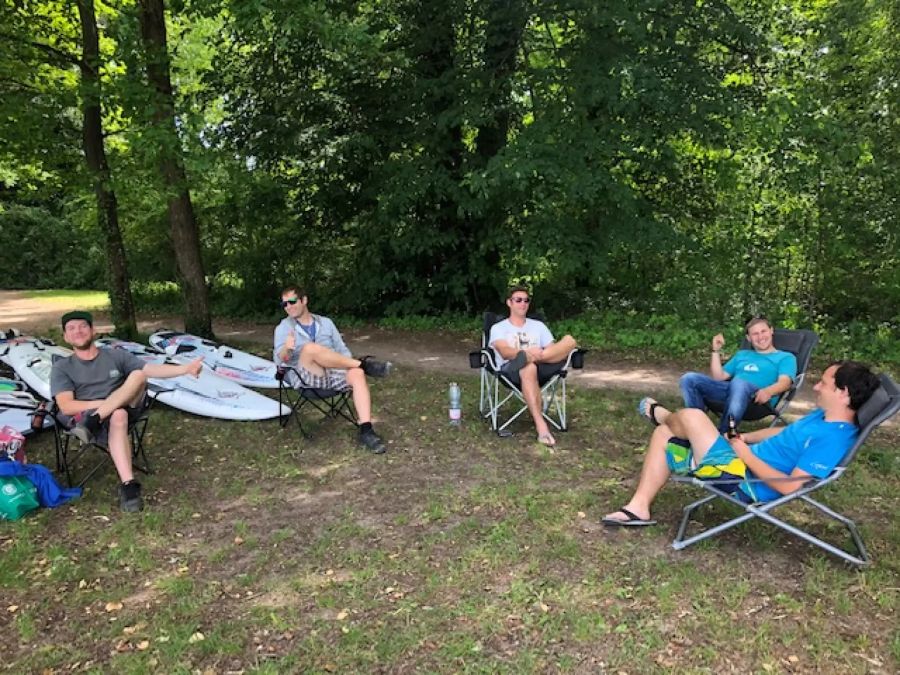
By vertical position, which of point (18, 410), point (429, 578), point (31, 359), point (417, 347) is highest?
point (31, 359)

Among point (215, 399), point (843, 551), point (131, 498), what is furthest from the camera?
point (215, 399)

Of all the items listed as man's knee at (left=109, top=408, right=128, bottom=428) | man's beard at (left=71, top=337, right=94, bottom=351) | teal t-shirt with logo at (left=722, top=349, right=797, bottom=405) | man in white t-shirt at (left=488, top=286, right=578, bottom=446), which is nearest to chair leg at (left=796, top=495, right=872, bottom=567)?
teal t-shirt with logo at (left=722, top=349, right=797, bottom=405)

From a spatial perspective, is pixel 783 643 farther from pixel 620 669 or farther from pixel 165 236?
pixel 165 236

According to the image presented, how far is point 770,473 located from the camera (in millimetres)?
2938

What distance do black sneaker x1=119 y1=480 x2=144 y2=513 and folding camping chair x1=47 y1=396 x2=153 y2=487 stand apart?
303mm

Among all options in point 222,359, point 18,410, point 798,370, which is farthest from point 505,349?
point 18,410

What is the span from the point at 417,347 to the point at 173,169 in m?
3.59

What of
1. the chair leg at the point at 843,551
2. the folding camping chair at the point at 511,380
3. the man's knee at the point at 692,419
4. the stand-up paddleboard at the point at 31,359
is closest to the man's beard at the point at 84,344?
the stand-up paddleboard at the point at 31,359

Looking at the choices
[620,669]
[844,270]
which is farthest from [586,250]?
[620,669]

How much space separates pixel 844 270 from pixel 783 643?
739cm

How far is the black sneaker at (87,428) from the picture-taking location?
3.68m

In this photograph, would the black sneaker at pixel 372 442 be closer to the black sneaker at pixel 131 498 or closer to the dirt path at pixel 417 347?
the black sneaker at pixel 131 498

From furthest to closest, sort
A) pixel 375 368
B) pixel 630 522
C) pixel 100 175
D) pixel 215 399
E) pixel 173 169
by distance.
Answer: pixel 173 169 → pixel 100 175 → pixel 215 399 → pixel 375 368 → pixel 630 522

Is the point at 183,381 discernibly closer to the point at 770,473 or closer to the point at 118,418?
the point at 118,418
